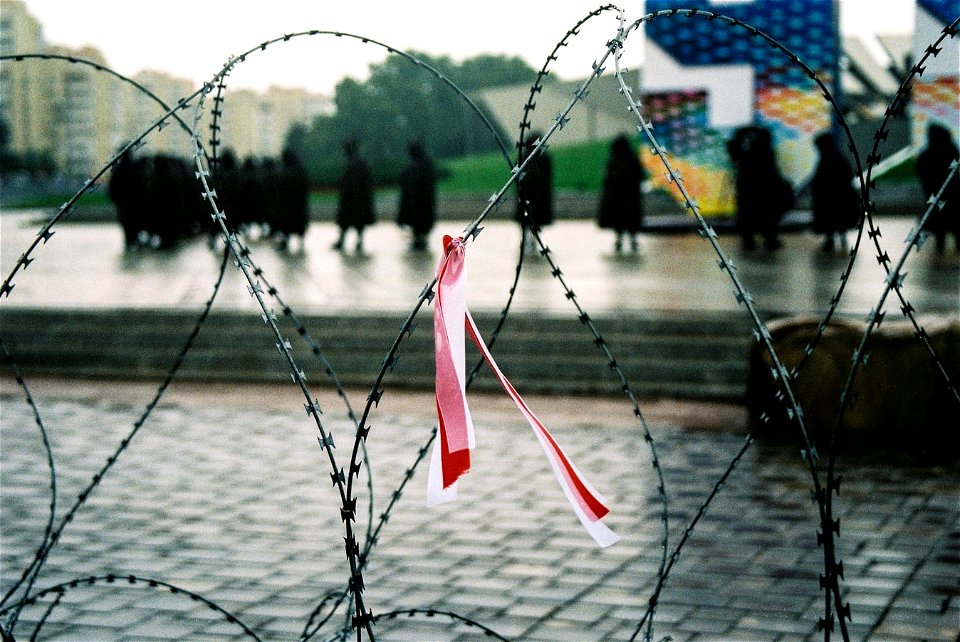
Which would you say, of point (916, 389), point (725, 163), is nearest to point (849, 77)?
point (725, 163)

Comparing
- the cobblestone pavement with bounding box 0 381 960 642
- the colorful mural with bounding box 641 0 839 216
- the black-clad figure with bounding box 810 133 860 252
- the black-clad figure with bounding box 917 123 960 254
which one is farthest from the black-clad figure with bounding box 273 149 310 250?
the cobblestone pavement with bounding box 0 381 960 642

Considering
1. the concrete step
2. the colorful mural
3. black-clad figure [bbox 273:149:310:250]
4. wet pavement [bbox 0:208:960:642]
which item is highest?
the colorful mural

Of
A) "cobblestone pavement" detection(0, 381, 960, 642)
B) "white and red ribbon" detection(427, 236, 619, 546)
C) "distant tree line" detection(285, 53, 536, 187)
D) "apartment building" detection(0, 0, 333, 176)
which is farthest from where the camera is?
"apartment building" detection(0, 0, 333, 176)

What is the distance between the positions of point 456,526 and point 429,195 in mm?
16311

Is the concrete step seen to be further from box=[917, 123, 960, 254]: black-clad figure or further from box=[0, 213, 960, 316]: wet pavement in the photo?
box=[917, 123, 960, 254]: black-clad figure

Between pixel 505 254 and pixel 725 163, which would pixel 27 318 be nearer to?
pixel 505 254

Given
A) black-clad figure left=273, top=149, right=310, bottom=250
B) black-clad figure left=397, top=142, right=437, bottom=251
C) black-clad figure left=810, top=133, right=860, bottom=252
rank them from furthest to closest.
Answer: black-clad figure left=273, top=149, right=310, bottom=250 < black-clad figure left=397, top=142, right=437, bottom=251 < black-clad figure left=810, top=133, right=860, bottom=252

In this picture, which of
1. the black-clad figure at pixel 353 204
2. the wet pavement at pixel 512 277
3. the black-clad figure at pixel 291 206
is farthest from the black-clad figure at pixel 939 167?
the black-clad figure at pixel 291 206

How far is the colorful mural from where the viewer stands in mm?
23125

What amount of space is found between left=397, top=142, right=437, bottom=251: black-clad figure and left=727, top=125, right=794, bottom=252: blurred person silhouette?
4996 millimetres

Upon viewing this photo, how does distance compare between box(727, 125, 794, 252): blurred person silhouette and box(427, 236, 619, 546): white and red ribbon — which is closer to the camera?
box(427, 236, 619, 546): white and red ribbon

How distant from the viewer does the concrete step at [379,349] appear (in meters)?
11.0

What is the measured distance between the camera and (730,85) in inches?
932

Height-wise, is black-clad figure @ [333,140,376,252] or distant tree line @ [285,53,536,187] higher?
distant tree line @ [285,53,536,187]
